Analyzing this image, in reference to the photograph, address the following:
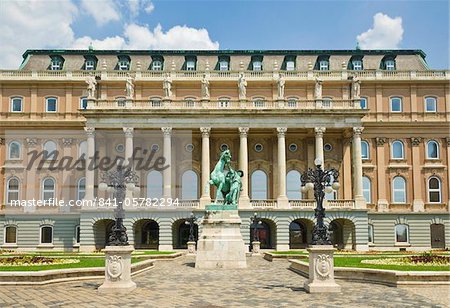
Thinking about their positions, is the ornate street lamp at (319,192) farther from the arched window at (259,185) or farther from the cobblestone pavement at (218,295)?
the arched window at (259,185)

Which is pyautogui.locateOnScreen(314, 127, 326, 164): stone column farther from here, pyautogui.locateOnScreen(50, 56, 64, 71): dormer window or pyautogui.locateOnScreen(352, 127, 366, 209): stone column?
pyautogui.locateOnScreen(50, 56, 64, 71): dormer window

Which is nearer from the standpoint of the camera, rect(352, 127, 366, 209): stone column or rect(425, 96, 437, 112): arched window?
rect(352, 127, 366, 209): stone column

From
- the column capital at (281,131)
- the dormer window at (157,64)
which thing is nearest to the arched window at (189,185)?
the column capital at (281,131)

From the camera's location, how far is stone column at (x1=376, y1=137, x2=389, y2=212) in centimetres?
5784

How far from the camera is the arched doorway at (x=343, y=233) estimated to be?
54.2m

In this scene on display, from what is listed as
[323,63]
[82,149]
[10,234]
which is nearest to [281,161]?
[323,63]

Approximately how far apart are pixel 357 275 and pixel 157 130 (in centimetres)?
3654

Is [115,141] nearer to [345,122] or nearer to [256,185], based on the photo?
[256,185]

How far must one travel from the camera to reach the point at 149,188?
59562mm

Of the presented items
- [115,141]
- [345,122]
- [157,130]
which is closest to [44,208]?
[115,141]

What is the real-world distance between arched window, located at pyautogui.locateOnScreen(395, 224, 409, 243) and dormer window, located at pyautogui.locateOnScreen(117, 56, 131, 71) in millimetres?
35242

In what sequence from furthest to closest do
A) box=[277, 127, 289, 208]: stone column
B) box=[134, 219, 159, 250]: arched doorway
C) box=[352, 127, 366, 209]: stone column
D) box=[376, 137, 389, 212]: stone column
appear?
box=[376, 137, 389, 212]: stone column
box=[134, 219, 159, 250]: arched doorway
box=[277, 127, 289, 208]: stone column
box=[352, 127, 366, 209]: stone column

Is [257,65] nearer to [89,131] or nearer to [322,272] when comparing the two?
[89,131]

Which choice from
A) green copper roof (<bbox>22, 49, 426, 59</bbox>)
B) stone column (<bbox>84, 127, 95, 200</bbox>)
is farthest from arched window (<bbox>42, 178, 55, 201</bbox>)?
green copper roof (<bbox>22, 49, 426, 59</bbox>)
